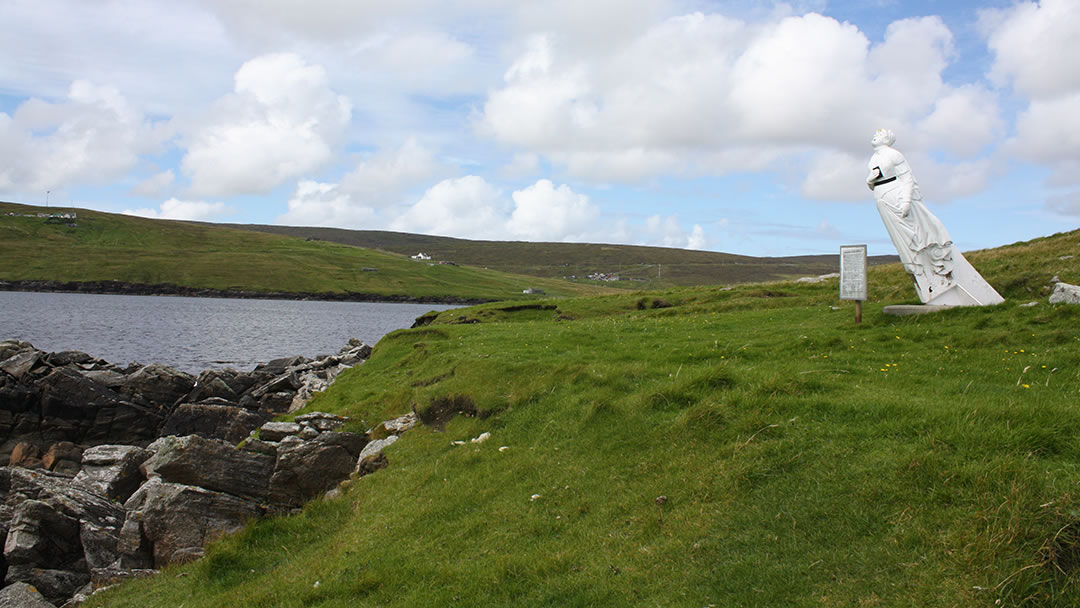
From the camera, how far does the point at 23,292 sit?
148 meters

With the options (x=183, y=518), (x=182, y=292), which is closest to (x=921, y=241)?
(x=183, y=518)

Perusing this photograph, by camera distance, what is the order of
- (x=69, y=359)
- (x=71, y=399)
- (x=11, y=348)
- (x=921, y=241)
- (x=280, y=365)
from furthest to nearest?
(x=280, y=365)
(x=11, y=348)
(x=69, y=359)
(x=71, y=399)
(x=921, y=241)

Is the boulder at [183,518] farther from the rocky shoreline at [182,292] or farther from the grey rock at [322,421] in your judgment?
the rocky shoreline at [182,292]

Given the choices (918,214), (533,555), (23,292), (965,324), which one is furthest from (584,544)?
(23,292)

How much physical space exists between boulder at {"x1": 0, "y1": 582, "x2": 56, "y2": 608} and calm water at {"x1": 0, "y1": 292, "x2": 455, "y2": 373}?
145 feet

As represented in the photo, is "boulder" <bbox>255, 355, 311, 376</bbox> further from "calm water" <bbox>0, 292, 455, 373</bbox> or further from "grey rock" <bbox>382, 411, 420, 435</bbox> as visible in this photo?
"grey rock" <bbox>382, 411, 420, 435</bbox>

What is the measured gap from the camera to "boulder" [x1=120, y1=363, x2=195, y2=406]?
112ft

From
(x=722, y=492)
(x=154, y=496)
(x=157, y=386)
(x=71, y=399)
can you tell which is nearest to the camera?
(x=722, y=492)

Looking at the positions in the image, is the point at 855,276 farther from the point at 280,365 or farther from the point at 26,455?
the point at 280,365

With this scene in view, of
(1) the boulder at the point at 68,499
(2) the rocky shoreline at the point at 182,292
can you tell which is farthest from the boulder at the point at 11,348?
(2) the rocky shoreline at the point at 182,292

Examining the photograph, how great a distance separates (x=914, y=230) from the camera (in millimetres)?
22375

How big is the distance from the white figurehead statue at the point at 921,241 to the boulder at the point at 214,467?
1952cm

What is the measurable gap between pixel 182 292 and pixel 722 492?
598 ft

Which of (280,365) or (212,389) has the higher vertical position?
(212,389)
